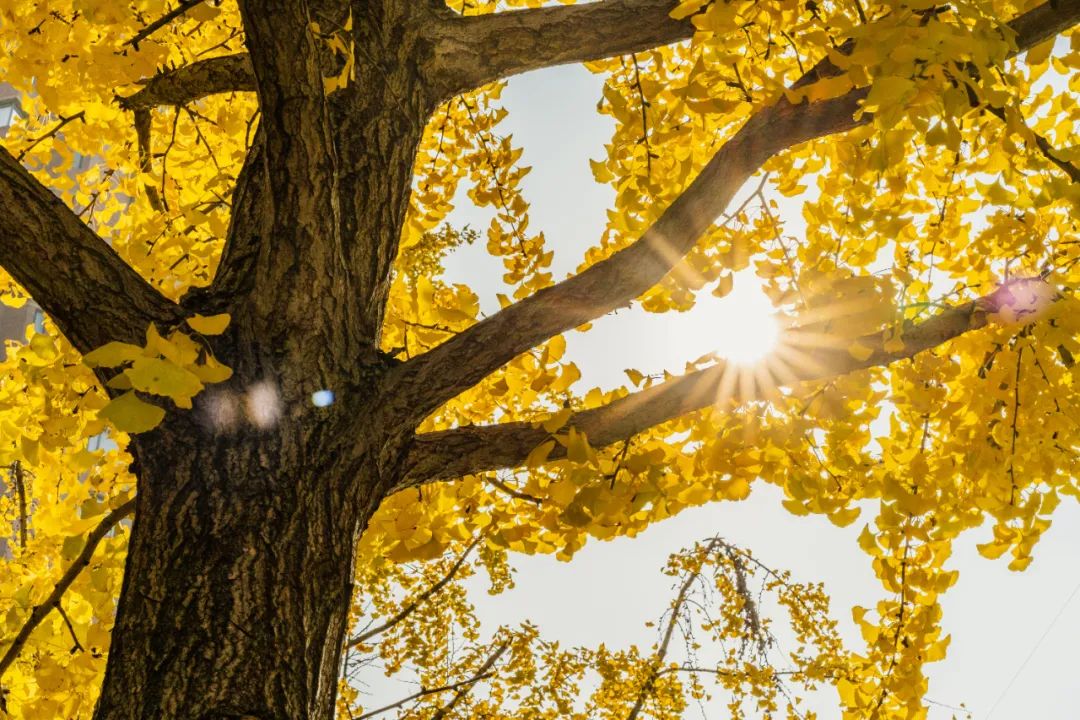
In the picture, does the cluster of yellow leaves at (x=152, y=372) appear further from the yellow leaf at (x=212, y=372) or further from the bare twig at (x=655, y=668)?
the bare twig at (x=655, y=668)

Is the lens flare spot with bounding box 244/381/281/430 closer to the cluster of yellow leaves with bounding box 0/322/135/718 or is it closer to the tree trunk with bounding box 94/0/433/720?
the tree trunk with bounding box 94/0/433/720

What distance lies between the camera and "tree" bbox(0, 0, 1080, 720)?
1202mm

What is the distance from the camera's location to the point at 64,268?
1295 mm

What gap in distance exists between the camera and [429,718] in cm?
531

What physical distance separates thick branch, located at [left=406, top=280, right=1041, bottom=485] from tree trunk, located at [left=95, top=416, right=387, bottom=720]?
0.22m

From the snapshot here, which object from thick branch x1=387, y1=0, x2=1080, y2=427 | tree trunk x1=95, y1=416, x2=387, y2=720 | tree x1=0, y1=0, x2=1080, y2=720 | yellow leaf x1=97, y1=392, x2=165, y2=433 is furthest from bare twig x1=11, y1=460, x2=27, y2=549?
yellow leaf x1=97, y1=392, x2=165, y2=433

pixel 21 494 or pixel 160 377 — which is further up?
pixel 21 494

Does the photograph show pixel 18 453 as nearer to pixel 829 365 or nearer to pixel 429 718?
pixel 829 365

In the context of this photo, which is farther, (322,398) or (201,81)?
(201,81)

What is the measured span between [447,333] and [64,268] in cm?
96

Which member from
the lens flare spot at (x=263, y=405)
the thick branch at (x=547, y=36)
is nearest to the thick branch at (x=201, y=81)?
the thick branch at (x=547, y=36)

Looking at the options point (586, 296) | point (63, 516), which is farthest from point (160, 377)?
point (63, 516)

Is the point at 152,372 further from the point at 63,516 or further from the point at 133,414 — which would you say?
the point at 63,516

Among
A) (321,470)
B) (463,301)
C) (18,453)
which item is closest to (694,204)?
(463,301)
